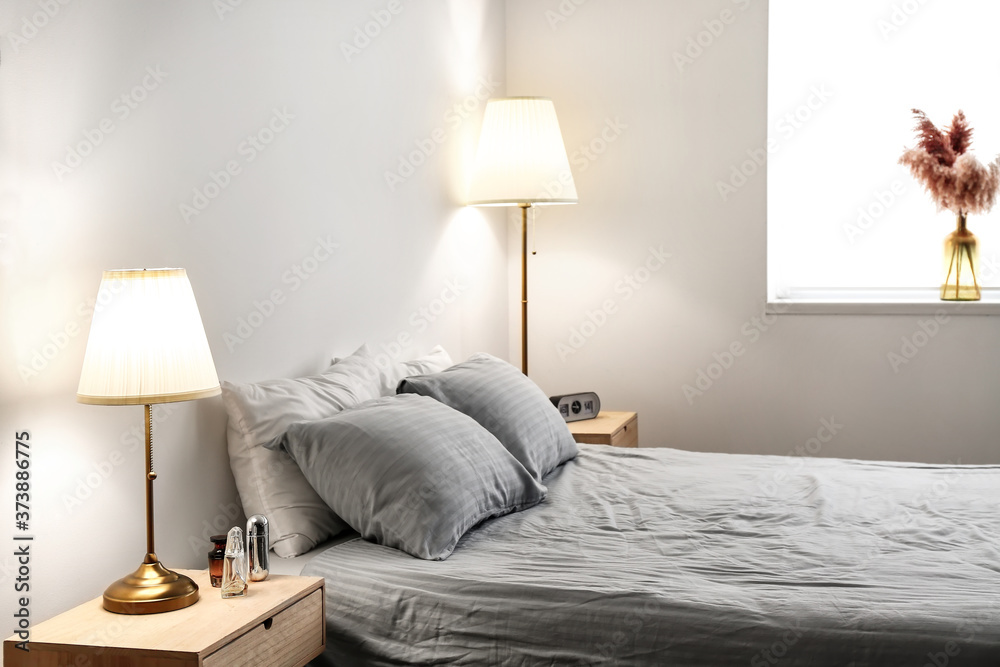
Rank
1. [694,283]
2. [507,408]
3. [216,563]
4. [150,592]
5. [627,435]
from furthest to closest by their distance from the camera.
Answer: [694,283] < [627,435] < [507,408] < [216,563] < [150,592]

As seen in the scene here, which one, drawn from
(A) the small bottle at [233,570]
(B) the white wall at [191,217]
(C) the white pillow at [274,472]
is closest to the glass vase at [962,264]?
(B) the white wall at [191,217]

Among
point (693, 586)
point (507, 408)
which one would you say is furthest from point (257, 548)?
point (507, 408)

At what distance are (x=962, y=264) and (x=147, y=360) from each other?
330cm

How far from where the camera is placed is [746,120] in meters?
3.77

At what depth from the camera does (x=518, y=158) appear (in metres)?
3.39

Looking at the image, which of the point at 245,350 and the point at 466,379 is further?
the point at 466,379

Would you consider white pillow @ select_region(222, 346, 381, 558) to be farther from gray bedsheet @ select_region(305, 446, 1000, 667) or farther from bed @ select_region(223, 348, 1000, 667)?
gray bedsheet @ select_region(305, 446, 1000, 667)

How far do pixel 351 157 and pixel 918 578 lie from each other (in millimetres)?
1819

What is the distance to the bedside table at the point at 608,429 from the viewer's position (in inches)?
127

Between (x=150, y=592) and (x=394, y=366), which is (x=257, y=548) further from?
(x=394, y=366)

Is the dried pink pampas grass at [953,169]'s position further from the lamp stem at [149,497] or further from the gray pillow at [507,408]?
the lamp stem at [149,497]

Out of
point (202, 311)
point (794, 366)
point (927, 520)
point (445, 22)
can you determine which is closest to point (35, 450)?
point (202, 311)

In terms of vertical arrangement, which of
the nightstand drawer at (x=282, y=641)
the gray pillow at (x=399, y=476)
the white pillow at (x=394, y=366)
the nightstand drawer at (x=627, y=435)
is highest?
the white pillow at (x=394, y=366)

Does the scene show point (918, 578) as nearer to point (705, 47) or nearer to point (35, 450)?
point (35, 450)
